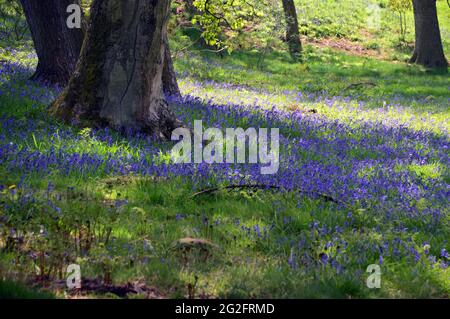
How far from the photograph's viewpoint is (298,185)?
7.22 meters

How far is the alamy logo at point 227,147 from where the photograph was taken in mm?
8125

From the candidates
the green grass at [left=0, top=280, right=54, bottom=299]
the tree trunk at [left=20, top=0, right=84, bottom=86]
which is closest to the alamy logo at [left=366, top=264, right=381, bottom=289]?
the green grass at [left=0, top=280, right=54, bottom=299]

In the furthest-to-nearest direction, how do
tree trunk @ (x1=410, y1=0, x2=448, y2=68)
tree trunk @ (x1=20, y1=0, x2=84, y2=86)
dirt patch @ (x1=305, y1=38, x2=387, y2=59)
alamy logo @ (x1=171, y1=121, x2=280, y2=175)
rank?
dirt patch @ (x1=305, y1=38, x2=387, y2=59) < tree trunk @ (x1=410, y1=0, x2=448, y2=68) < tree trunk @ (x1=20, y1=0, x2=84, y2=86) < alamy logo @ (x1=171, y1=121, x2=280, y2=175)

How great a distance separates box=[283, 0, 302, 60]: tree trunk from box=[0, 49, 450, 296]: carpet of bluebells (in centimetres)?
1770

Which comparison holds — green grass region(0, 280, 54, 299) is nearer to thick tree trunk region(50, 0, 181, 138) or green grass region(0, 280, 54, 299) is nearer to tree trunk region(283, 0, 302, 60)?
thick tree trunk region(50, 0, 181, 138)

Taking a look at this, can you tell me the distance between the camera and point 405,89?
20.5 m

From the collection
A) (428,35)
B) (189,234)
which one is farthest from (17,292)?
(428,35)

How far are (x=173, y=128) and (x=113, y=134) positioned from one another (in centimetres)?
100

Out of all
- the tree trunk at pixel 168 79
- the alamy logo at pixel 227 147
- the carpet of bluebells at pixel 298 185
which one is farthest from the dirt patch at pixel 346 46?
the alamy logo at pixel 227 147

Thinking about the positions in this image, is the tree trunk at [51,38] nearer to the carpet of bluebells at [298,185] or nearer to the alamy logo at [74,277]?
the carpet of bluebells at [298,185]

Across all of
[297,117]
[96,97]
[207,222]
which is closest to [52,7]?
[96,97]

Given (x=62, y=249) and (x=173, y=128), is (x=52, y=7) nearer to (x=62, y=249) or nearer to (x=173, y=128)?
(x=173, y=128)

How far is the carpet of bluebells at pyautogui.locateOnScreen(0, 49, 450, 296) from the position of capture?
5.35 metres
